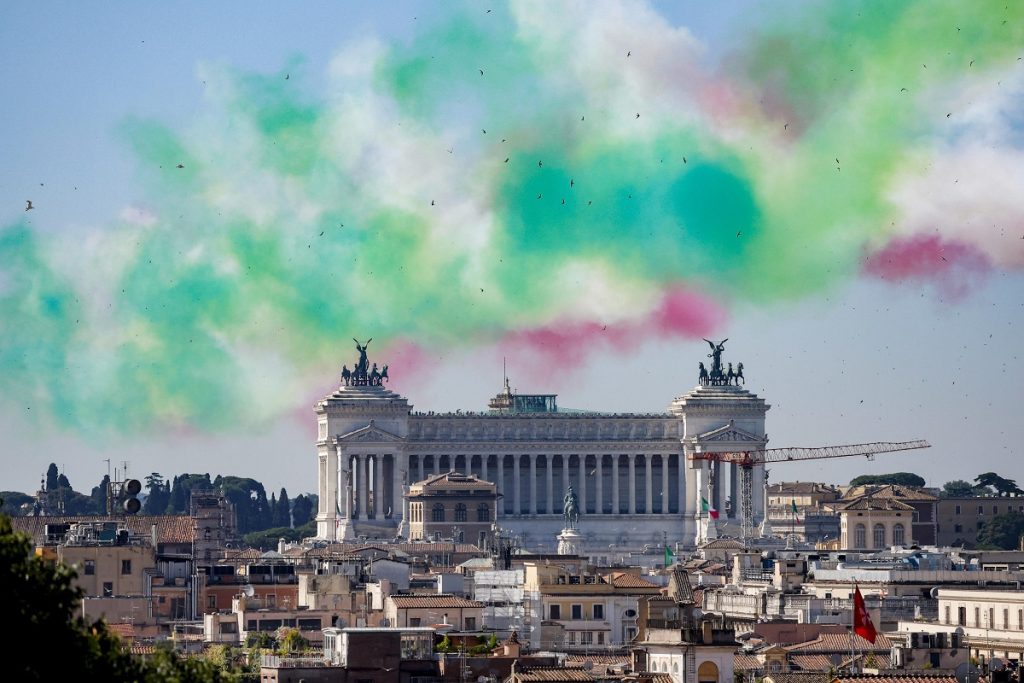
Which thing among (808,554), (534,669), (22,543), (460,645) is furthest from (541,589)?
(22,543)

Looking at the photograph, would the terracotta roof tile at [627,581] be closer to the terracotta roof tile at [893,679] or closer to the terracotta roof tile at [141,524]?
the terracotta roof tile at [141,524]

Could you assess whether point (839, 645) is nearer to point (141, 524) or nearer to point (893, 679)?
point (893, 679)

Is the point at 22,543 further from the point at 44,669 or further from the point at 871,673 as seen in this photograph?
the point at 871,673

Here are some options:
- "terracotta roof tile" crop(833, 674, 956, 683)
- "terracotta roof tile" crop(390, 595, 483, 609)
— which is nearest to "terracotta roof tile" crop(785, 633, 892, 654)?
"terracotta roof tile" crop(390, 595, 483, 609)

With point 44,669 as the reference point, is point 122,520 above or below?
above

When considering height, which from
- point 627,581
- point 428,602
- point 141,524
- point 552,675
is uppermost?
point 141,524

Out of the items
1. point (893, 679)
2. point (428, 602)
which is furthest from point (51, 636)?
point (428, 602)

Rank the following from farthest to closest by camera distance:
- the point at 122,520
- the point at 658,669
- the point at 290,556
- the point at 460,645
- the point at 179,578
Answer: the point at 290,556, the point at 122,520, the point at 179,578, the point at 460,645, the point at 658,669

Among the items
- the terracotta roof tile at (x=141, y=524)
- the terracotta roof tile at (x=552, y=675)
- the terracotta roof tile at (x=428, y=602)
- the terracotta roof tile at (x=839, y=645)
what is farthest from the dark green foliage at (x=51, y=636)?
the terracotta roof tile at (x=141, y=524)
